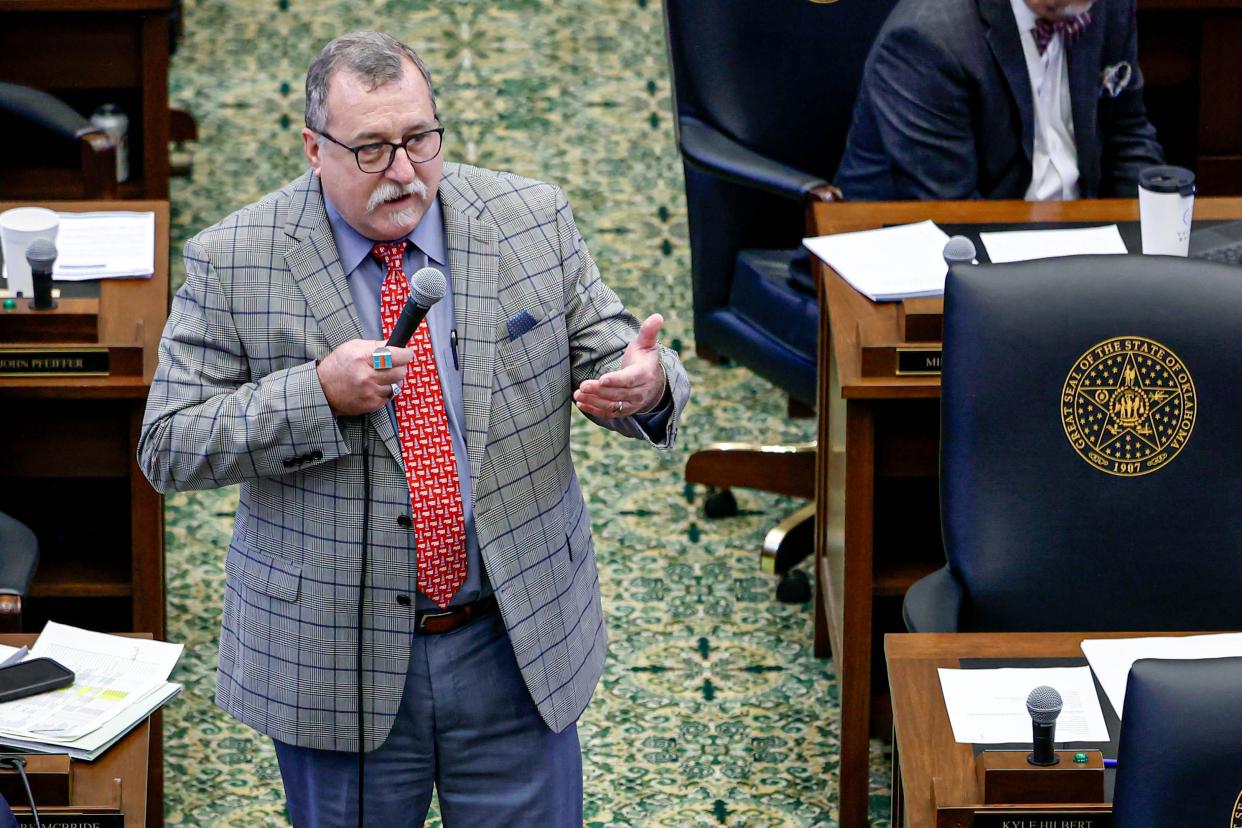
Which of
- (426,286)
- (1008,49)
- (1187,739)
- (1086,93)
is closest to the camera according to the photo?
(1187,739)

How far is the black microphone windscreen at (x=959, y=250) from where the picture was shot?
3.14 m

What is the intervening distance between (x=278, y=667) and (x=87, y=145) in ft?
6.85

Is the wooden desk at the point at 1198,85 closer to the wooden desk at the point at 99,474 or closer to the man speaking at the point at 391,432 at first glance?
the wooden desk at the point at 99,474

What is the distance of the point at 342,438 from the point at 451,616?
28 cm

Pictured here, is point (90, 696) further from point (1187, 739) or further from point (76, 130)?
point (76, 130)

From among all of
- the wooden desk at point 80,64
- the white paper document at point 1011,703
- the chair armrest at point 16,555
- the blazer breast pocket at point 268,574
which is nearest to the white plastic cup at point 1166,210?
the white paper document at point 1011,703

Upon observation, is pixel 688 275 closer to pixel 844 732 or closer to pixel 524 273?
pixel 844 732

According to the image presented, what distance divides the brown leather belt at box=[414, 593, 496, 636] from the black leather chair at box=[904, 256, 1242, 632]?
65 cm

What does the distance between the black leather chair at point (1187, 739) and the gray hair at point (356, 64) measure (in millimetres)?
1028

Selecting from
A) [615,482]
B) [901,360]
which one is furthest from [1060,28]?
[615,482]

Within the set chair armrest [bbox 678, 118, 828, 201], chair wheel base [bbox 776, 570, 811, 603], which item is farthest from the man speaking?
chair wheel base [bbox 776, 570, 811, 603]

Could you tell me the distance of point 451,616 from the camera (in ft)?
7.94

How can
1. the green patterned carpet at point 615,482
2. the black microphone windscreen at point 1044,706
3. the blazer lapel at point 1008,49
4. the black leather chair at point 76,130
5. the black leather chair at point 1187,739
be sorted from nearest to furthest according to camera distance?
the black leather chair at point 1187,739 → the black microphone windscreen at point 1044,706 → the green patterned carpet at point 615,482 → the blazer lapel at point 1008,49 → the black leather chair at point 76,130

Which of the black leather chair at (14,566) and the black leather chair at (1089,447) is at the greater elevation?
the black leather chair at (1089,447)
